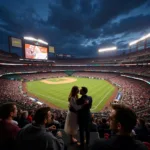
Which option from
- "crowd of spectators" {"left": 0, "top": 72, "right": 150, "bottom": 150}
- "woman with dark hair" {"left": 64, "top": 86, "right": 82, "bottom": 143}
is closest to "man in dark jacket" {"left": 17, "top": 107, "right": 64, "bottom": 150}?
"crowd of spectators" {"left": 0, "top": 72, "right": 150, "bottom": 150}

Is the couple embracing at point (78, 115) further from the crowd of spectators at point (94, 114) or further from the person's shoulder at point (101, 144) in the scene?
the person's shoulder at point (101, 144)

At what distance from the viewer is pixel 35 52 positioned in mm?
57312

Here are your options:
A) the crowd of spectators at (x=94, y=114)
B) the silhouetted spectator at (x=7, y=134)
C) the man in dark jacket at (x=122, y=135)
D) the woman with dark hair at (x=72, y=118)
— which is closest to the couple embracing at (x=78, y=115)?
the woman with dark hair at (x=72, y=118)

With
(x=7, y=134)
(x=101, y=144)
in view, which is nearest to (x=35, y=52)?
(x=7, y=134)

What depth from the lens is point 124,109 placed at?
6.64 ft

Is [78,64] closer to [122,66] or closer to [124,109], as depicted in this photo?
[122,66]

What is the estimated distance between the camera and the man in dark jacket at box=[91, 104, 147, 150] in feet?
5.71

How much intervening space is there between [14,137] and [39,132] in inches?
33.4

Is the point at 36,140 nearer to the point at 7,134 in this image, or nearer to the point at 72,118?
the point at 7,134

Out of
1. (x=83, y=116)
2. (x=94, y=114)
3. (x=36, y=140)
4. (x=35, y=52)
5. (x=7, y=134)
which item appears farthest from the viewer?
(x=35, y=52)

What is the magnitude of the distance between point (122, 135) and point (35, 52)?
→ 60.5 meters

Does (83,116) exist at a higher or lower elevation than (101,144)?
lower

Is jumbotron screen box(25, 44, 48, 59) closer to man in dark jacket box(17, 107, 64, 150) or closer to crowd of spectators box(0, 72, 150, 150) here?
crowd of spectators box(0, 72, 150, 150)

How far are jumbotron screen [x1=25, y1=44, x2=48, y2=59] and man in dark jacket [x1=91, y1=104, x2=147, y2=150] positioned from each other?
56.4 m
